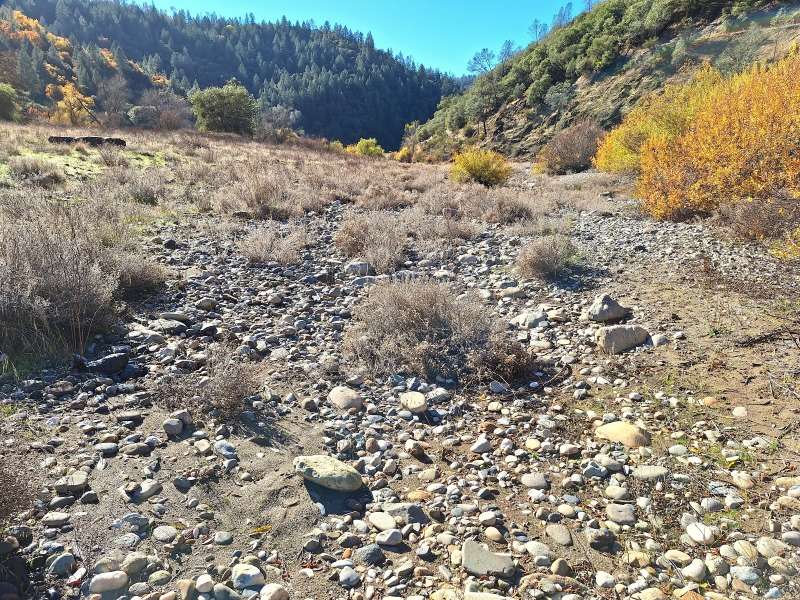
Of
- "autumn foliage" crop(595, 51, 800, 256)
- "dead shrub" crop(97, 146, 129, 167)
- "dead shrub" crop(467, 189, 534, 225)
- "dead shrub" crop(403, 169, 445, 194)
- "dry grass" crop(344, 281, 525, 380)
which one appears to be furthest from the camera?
"dead shrub" crop(403, 169, 445, 194)

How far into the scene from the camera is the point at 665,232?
8656 millimetres

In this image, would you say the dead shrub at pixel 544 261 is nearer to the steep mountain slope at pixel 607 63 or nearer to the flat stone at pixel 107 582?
the flat stone at pixel 107 582

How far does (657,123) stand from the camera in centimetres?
1595

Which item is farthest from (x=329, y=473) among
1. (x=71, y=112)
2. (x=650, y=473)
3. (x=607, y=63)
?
(x=607, y=63)

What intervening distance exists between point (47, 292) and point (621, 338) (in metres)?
5.69

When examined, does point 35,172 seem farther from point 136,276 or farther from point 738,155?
point 738,155

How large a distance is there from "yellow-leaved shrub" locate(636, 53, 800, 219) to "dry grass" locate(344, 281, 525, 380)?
19.8 ft

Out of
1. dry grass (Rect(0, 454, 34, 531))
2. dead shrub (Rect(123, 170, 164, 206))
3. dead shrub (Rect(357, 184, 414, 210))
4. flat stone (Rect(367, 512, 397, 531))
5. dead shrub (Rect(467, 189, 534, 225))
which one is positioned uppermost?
dead shrub (Rect(123, 170, 164, 206))

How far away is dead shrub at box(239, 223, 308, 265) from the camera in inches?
287

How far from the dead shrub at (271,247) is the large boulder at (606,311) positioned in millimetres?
Answer: 4696

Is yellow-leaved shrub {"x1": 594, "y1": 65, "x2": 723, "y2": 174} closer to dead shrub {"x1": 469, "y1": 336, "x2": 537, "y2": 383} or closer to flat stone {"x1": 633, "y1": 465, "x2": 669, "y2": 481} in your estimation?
dead shrub {"x1": 469, "y1": 336, "x2": 537, "y2": 383}

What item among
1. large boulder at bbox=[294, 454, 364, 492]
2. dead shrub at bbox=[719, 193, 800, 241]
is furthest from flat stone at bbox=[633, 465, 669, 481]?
dead shrub at bbox=[719, 193, 800, 241]

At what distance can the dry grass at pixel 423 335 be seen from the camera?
4316 mm

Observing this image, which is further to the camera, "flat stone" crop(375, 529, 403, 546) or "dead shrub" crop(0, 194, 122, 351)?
"dead shrub" crop(0, 194, 122, 351)
